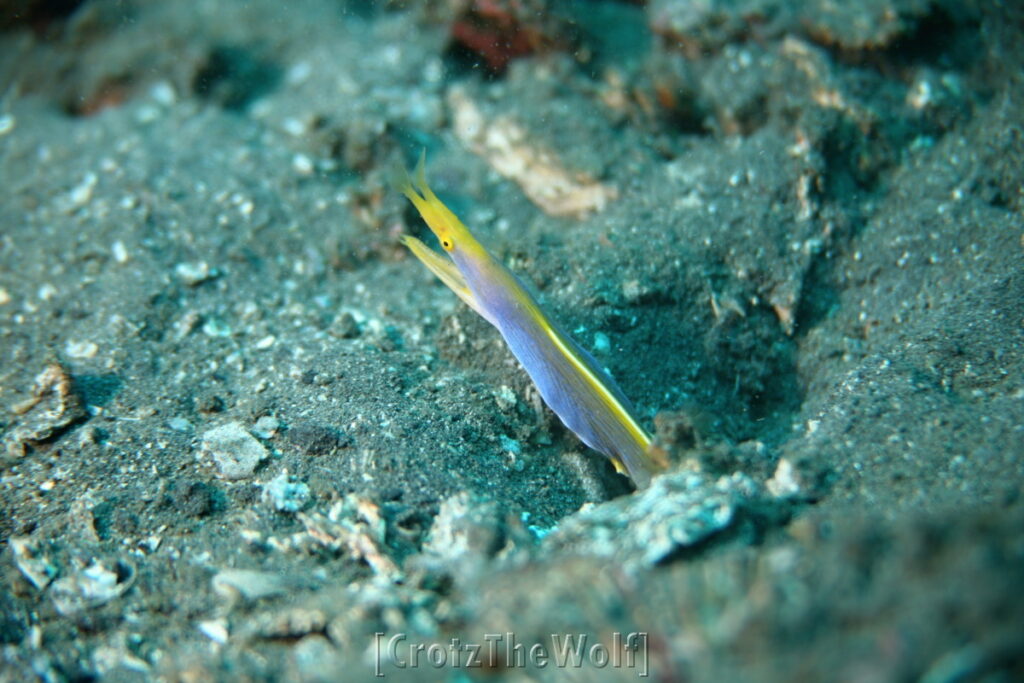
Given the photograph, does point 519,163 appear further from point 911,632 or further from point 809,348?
point 911,632

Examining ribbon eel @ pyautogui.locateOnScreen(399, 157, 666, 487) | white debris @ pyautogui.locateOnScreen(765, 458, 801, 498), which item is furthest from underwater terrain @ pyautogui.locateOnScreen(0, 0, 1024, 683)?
ribbon eel @ pyautogui.locateOnScreen(399, 157, 666, 487)

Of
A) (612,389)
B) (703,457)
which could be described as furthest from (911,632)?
(612,389)

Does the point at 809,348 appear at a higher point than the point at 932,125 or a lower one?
lower

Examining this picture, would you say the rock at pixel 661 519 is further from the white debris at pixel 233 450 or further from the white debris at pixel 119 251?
the white debris at pixel 119 251

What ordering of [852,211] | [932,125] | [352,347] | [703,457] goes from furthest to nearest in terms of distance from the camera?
[932,125]
[852,211]
[352,347]
[703,457]

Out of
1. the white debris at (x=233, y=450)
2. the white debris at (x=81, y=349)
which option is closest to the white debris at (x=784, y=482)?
the white debris at (x=233, y=450)

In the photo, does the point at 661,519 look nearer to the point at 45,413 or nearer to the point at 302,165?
the point at 45,413

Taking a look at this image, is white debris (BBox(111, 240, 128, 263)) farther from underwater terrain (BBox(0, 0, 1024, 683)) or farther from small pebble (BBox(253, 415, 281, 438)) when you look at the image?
small pebble (BBox(253, 415, 281, 438))
